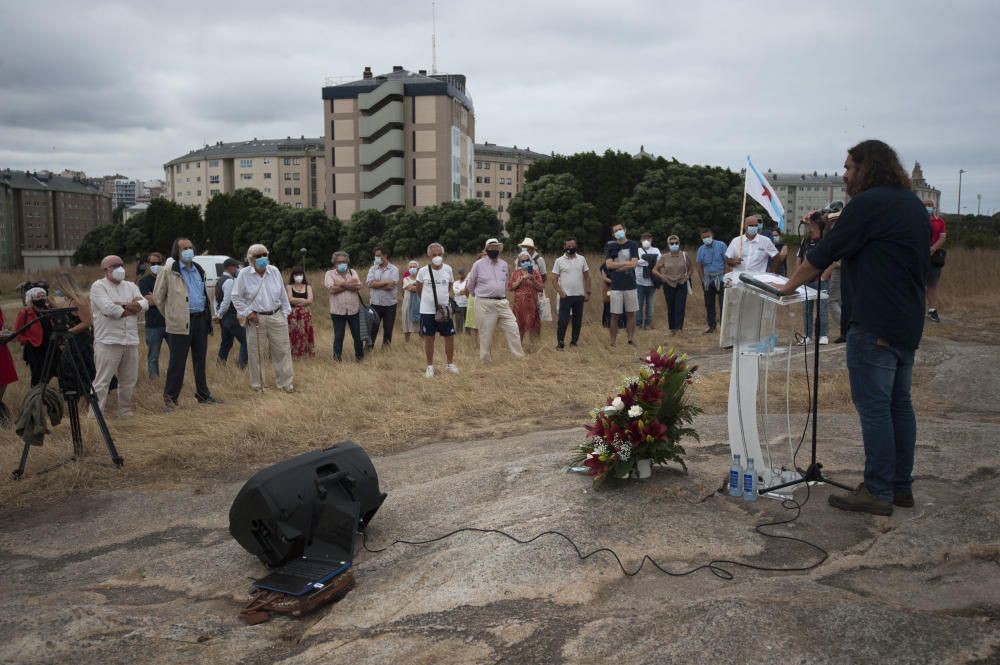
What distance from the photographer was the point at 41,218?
130000 mm

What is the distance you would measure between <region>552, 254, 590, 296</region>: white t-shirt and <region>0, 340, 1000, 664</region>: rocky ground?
6533mm

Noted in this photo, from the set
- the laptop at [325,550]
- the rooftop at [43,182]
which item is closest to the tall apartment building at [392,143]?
the rooftop at [43,182]

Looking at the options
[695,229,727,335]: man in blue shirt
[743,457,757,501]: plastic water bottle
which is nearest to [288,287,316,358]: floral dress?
[695,229,727,335]: man in blue shirt

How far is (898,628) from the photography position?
10.5ft

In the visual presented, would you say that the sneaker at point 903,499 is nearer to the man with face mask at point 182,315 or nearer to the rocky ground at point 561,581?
the rocky ground at point 561,581

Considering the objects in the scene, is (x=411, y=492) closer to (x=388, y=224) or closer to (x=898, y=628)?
(x=898, y=628)

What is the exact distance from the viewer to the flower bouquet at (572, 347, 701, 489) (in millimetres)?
5129

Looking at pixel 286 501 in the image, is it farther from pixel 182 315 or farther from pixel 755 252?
pixel 755 252

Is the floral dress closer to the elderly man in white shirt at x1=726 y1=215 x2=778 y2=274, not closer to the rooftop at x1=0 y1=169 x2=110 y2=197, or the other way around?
the elderly man in white shirt at x1=726 y1=215 x2=778 y2=274

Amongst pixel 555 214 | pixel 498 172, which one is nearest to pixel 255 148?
pixel 498 172

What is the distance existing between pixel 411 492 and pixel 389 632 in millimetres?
2353

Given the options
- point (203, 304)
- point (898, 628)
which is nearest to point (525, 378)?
point (203, 304)

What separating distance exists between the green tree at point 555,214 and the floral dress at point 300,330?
3927cm

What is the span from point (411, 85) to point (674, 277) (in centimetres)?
7417
